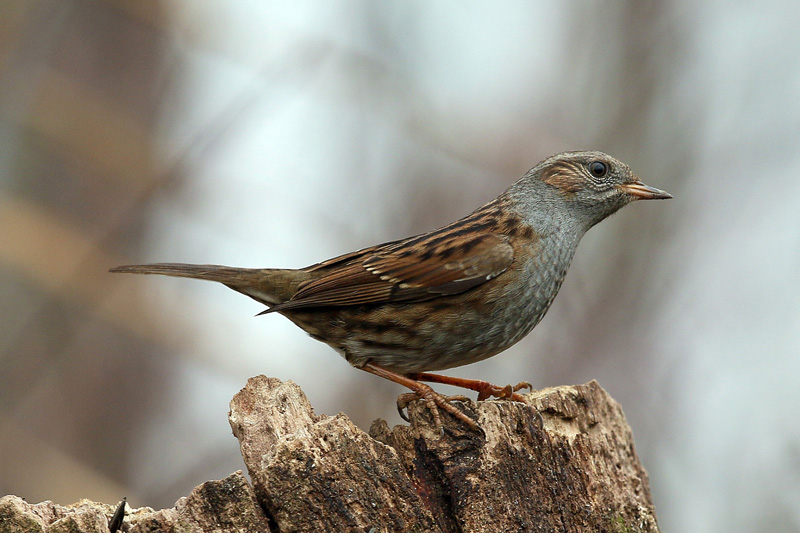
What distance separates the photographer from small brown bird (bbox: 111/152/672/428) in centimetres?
447

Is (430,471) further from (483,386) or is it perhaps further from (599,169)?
(599,169)

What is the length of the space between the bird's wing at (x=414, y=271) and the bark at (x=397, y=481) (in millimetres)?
922

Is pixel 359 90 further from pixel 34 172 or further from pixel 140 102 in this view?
pixel 34 172

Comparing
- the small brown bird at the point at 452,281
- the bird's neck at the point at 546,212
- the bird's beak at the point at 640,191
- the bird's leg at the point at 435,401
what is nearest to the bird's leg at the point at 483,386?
the small brown bird at the point at 452,281

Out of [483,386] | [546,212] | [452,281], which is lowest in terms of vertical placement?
[483,386]

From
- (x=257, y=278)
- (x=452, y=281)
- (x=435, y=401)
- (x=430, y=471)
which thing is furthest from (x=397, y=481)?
(x=257, y=278)

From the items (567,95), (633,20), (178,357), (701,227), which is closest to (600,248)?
(701,227)

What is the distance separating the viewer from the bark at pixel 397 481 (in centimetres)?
288

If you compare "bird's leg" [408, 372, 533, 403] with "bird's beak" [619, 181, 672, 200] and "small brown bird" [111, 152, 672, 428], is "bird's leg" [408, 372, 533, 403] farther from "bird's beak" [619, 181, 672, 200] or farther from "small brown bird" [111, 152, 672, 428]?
"bird's beak" [619, 181, 672, 200]

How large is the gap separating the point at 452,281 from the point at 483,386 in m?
0.70

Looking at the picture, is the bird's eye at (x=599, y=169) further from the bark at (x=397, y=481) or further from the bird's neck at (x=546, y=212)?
the bark at (x=397, y=481)

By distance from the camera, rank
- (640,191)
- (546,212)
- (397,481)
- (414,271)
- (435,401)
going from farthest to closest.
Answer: (640,191), (546,212), (414,271), (435,401), (397,481)

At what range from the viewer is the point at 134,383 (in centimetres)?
619

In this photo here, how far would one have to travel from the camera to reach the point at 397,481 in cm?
308
